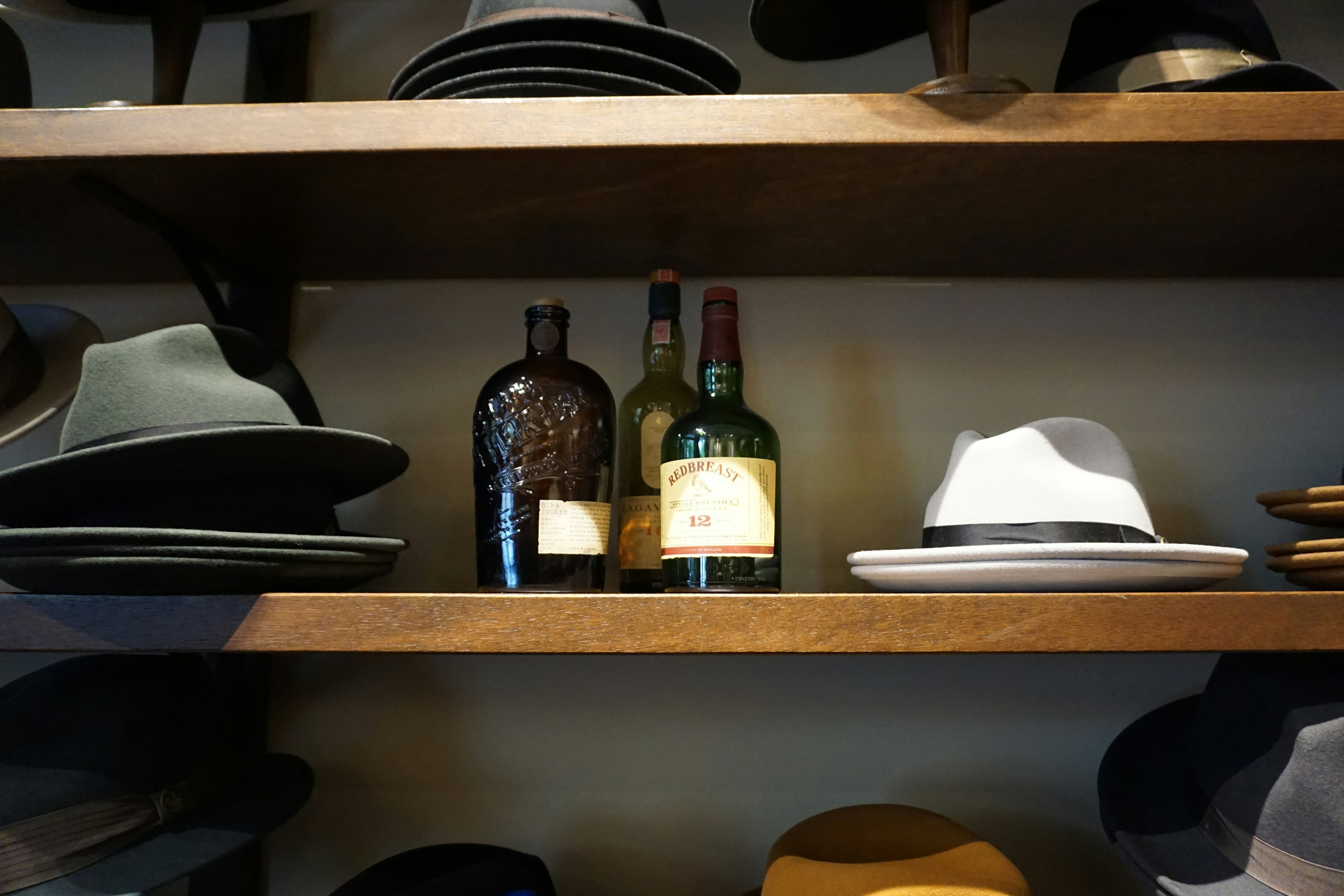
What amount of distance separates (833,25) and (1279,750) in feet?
2.69

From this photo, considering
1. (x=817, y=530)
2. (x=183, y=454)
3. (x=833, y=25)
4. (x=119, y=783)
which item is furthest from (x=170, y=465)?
(x=833, y=25)

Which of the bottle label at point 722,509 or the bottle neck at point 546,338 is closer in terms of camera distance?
the bottle label at point 722,509

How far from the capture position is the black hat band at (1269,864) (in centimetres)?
65

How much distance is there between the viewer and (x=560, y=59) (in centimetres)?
77

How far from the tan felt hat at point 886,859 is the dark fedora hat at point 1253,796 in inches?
5.1

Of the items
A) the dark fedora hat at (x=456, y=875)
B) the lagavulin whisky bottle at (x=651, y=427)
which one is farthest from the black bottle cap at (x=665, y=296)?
the dark fedora hat at (x=456, y=875)

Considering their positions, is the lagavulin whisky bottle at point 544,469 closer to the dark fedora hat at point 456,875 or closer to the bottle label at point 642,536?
the bottle label at point 642,536

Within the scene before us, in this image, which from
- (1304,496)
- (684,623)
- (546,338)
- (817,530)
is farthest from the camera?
(817,530)

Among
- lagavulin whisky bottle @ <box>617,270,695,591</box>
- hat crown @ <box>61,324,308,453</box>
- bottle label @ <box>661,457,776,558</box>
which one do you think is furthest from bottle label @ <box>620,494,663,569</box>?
hat crown @ <box>61,324,308,453</box>

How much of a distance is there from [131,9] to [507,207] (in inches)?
20.1

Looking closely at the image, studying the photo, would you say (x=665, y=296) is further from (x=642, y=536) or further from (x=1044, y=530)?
(x=1044, y=530)

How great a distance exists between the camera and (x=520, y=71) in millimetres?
755

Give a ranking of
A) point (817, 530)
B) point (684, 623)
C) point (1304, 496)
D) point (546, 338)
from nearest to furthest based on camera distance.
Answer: point (684, 623)
point (1304, 496)
point (546, 338)
point (817, 530)

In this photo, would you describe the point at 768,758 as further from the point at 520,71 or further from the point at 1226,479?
the point at 520,71
